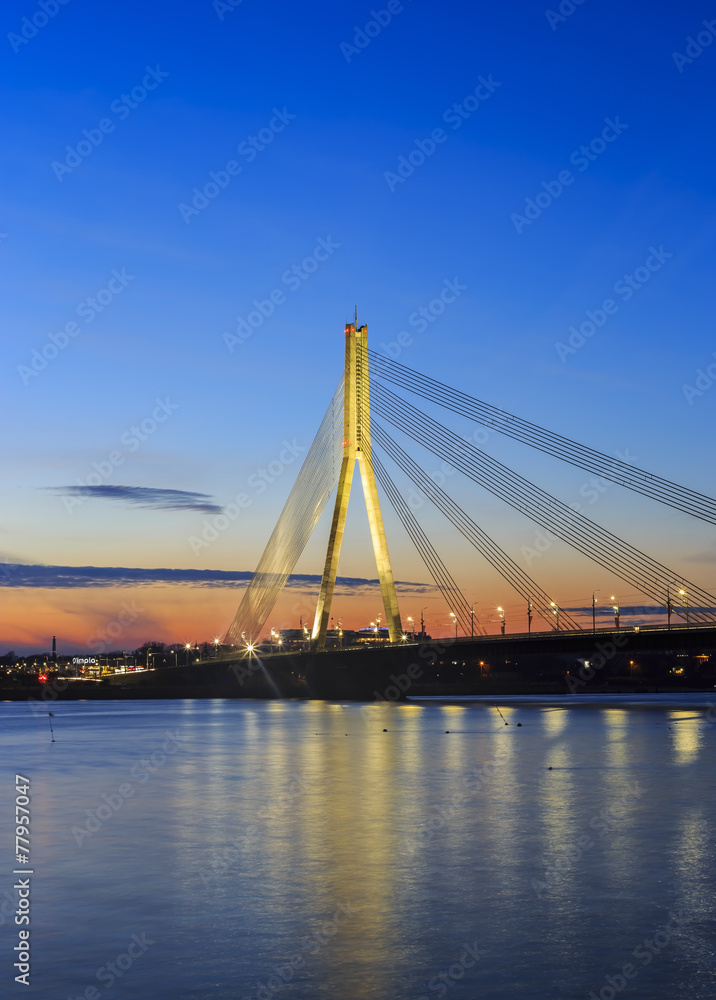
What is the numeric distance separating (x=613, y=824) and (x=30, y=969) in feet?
52.9

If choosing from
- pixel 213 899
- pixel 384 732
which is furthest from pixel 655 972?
pixel 384 732

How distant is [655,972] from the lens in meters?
13.2

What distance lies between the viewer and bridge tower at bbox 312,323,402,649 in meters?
76.9

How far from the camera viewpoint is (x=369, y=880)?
63.1 ft

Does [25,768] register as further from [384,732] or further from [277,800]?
[384,732]

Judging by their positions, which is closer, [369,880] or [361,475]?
[369,880]

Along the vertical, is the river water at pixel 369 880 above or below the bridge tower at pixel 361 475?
below

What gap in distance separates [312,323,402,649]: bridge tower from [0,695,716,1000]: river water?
34353 millimetres

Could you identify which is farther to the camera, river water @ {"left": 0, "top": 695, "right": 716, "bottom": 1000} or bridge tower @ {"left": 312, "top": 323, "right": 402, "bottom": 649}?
bridge tower @ {"left": 312, "top": 323, "right": 402, "bottom": 649}

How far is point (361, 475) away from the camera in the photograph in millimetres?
78625

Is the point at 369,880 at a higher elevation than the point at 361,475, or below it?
below

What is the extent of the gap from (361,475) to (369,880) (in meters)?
60.0

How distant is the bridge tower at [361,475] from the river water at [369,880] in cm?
3435

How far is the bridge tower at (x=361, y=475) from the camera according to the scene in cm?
7694
